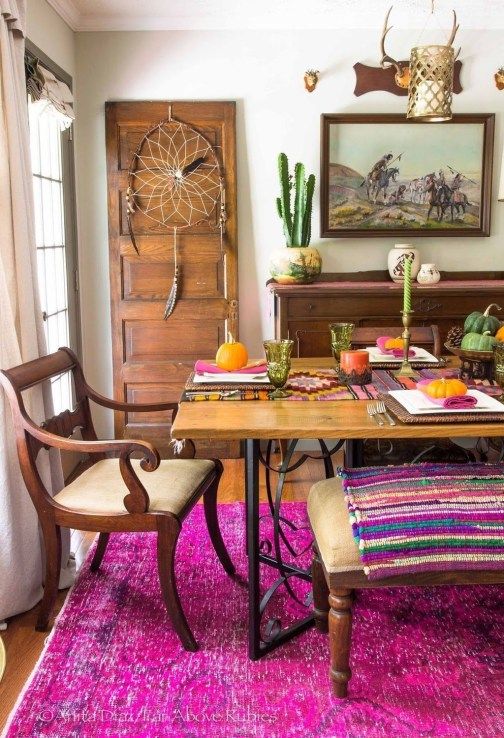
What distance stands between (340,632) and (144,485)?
2.66 ft

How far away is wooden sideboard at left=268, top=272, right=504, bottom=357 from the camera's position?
4.02m

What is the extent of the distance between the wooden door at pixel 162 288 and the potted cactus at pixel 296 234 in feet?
1.00

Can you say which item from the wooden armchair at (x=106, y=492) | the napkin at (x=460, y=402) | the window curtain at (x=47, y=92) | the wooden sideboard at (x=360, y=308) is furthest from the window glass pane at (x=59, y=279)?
the napkin at (x=460, y=402)

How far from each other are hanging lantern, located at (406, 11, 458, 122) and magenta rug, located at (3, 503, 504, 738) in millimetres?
1603

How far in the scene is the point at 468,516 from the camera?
6.43 ft

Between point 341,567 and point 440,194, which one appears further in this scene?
point 440,194

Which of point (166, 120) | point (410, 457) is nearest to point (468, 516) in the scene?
point (410, 457)

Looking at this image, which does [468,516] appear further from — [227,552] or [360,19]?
[360,19]

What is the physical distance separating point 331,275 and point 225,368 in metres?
2.04

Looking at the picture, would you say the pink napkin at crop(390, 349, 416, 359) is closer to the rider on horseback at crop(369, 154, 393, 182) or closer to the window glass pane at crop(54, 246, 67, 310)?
the rider on horseback at crop(369, 154, 393, 182)

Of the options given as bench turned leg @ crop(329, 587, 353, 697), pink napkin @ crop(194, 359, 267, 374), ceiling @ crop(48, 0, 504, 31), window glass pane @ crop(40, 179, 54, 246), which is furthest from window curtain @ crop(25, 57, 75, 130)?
bench turned leg @ crop(329, 587, 353, 697)

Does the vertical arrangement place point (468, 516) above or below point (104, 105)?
below

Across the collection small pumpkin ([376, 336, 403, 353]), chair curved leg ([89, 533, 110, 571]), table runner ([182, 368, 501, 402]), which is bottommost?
chair curved leg ([89, 533, 110, 571])

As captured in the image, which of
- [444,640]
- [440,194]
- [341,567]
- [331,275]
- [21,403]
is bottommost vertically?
[444,640]
